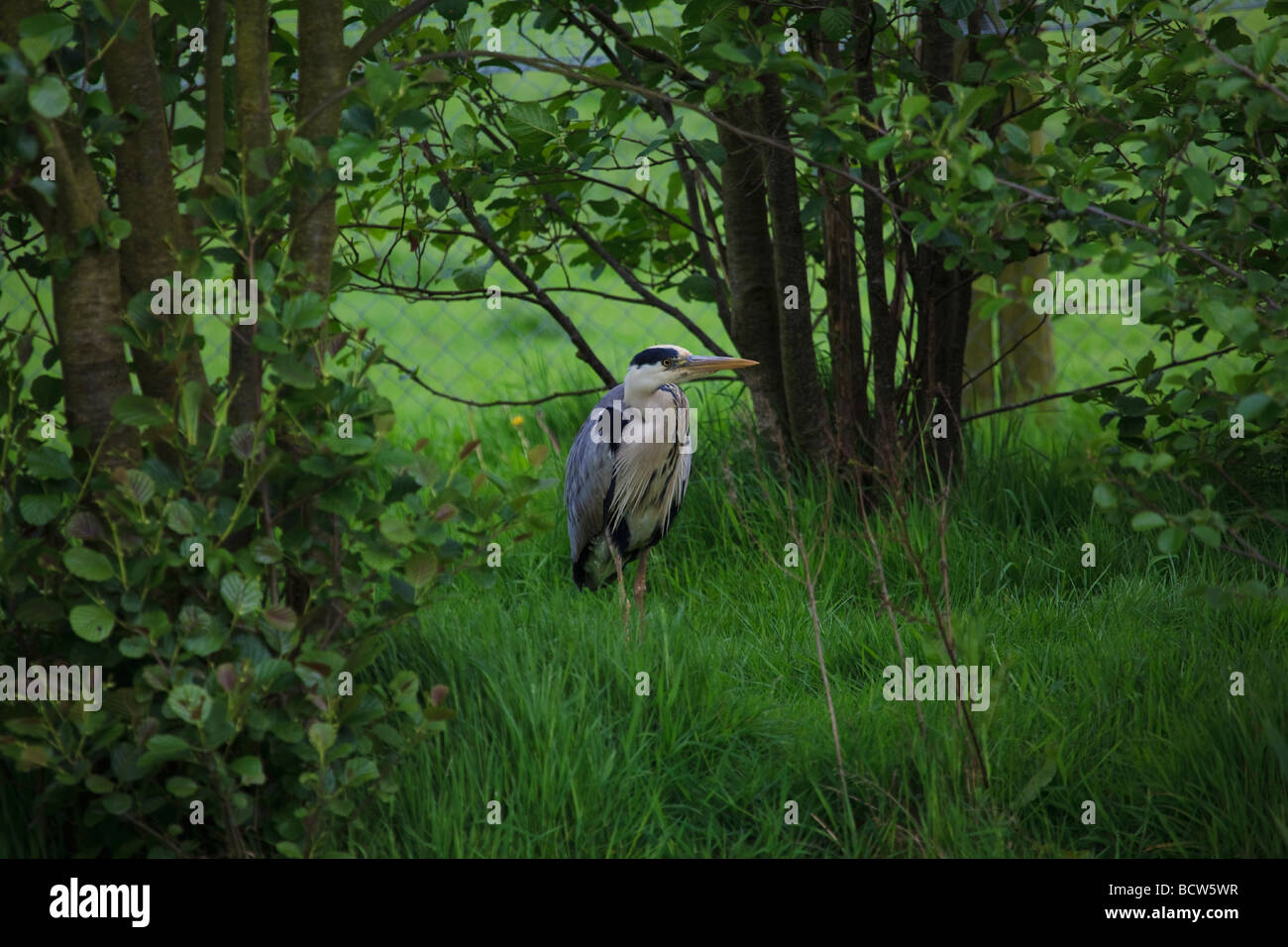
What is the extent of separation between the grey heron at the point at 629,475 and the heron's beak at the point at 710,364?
0.06m

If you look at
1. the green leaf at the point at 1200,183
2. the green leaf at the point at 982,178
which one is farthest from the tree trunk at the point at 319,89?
the green leaf at the point at 1200,183

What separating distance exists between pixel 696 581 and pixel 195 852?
2.03 metres

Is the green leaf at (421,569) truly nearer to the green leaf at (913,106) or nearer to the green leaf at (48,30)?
the green leaf at (48,30)

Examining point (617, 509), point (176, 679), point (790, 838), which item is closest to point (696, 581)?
point (617, 509)

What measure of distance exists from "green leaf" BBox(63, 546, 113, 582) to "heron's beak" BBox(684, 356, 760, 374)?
2.26m

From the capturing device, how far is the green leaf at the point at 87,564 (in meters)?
2.05

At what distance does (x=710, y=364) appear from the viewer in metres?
4.04

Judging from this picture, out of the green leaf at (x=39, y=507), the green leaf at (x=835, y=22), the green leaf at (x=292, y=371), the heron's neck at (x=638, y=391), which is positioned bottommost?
the green leaf at (x=39, y=507)

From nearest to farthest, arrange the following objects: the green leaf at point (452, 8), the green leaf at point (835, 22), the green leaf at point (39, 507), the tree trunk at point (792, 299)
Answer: the green leaf at point (39, 507) < the green leaf at point (452, 8) < the green leaf at point (835, 22) < the tree trunk at point (792, 299)

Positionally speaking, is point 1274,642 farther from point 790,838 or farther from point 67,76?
point 67,76

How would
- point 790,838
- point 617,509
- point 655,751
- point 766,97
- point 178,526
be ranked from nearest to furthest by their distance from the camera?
point 178,526 < point 790,838 < point 655,751 < point 766,97 < point 617,509

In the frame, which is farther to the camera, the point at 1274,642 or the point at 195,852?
the point at 1274,642

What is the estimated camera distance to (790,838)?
2.64 m

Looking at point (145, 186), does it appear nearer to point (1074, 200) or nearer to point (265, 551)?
point (265, 551)
